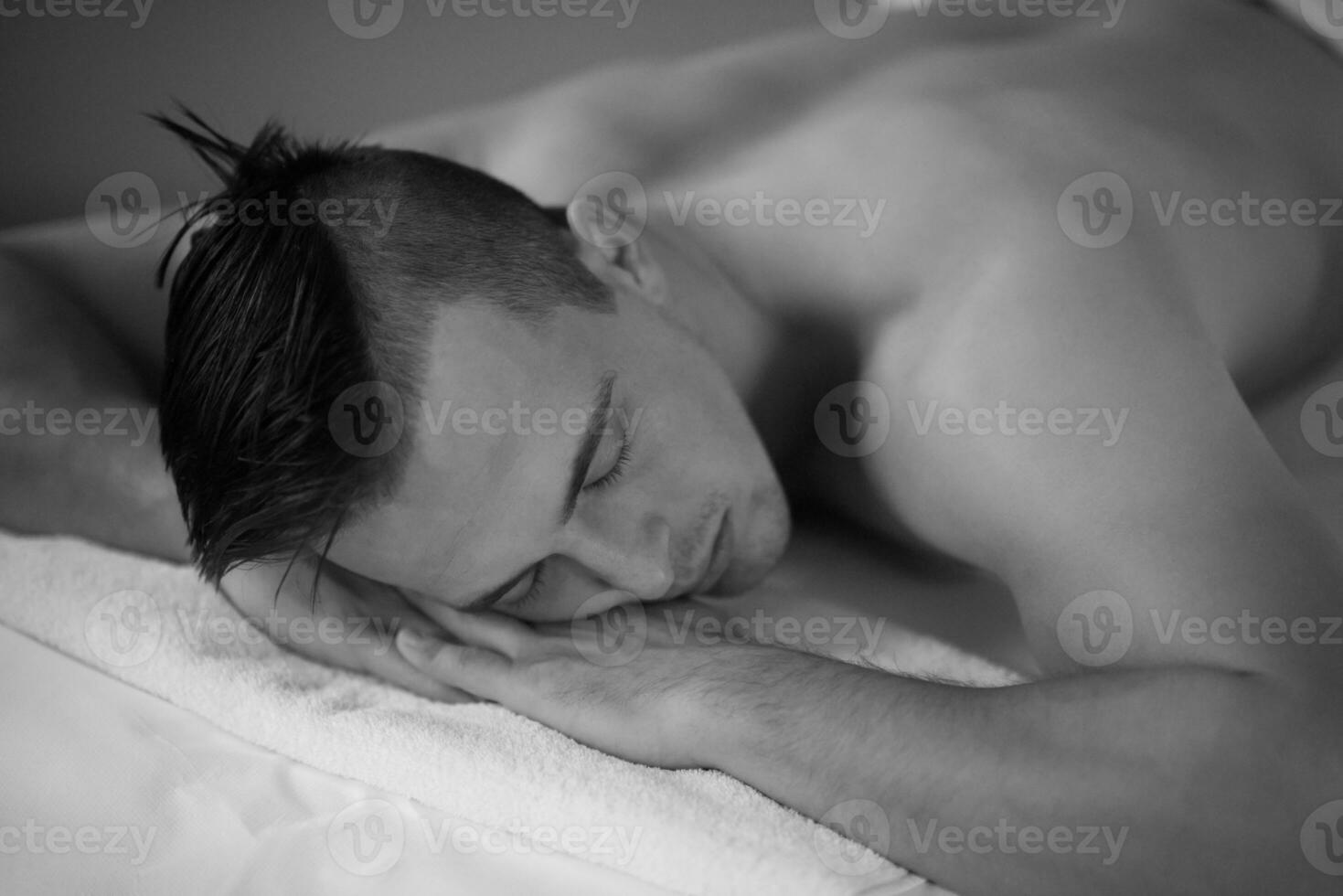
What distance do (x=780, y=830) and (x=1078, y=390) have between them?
35cm

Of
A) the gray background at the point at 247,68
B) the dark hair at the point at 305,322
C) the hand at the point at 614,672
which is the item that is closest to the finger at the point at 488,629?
the hand at the point at 614,672

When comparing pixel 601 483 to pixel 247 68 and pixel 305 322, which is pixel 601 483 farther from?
pixel 247 68

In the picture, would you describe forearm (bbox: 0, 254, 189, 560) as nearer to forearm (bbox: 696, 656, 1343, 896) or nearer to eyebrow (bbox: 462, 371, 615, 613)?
eyebrow (bbox: 462, 371, 615, 613)

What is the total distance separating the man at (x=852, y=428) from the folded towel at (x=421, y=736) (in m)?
0.03

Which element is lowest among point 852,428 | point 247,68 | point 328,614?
point 328,614

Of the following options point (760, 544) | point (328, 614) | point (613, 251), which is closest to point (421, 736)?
point (328, 614)

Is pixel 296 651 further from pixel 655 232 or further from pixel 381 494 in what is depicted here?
pixel 655 232

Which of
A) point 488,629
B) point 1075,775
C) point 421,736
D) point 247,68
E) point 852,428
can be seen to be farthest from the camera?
point 247,68

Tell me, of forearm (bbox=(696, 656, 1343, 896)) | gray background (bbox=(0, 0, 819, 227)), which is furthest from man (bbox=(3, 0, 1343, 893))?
gray background (bbox=(0, 0, 819, 227))

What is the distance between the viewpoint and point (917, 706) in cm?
69

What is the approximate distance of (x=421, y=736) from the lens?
75 cm

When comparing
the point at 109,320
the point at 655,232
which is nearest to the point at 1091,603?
the point at 655,232

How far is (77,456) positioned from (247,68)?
2.46ft

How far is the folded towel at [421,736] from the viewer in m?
0.64
